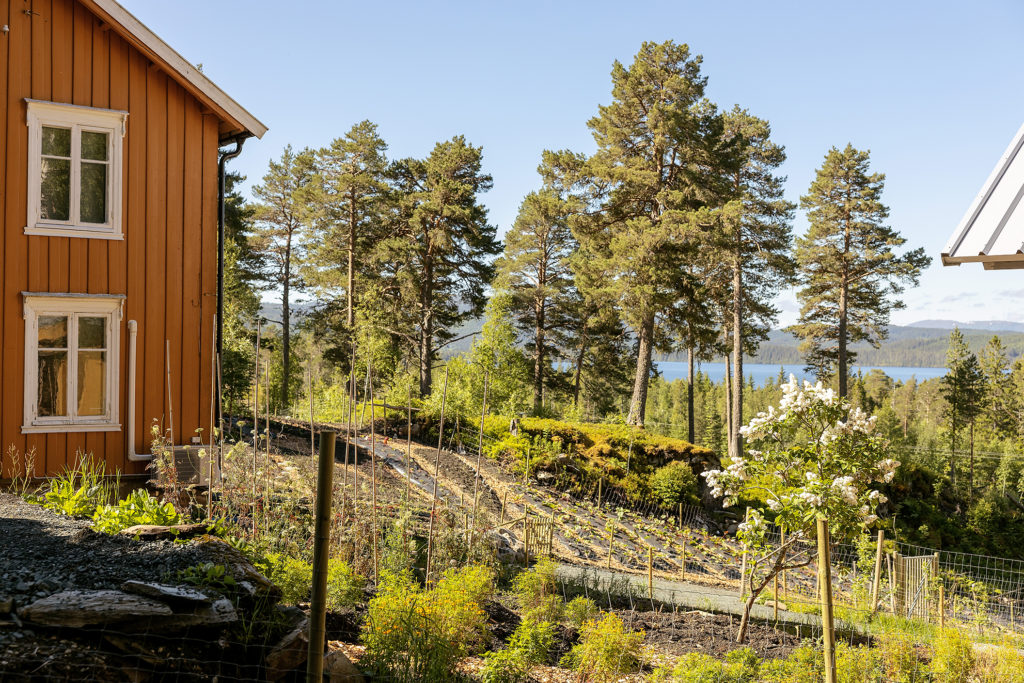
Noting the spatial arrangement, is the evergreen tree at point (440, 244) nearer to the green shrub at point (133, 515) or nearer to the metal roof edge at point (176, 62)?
the metal roof edge at point (176, 62)

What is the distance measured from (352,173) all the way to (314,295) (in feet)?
20.4

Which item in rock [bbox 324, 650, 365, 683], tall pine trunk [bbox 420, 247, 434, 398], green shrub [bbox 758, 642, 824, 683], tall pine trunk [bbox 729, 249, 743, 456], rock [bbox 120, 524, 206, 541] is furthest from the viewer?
tall pine trunk [bbox 420, 247, 434, 398]

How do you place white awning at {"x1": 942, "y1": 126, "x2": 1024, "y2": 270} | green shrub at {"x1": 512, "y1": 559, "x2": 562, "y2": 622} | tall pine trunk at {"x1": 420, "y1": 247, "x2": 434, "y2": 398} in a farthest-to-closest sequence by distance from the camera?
1. tall pine trunk at {"x1": 420, "y1": 247, "x2": 434, "y2": 398}
2. green shrub at {"x1": 512, "y1": 559, "x2": 562, "y2": 622}
3. white awning at {"x1": 942, "y1": 126, "x2": 1024, "y2": 270}

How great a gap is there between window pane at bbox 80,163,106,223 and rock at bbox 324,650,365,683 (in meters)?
6.61

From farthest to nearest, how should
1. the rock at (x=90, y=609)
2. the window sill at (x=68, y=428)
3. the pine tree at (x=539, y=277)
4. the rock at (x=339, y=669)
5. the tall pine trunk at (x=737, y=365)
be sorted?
the pine tree at (x=539, y=277) < the tall pine trunk at (x=737, y=365) < the window sill at (x=68, y=428) < the rock at (x=339, y=669) < the rock at (x=90, y=609)

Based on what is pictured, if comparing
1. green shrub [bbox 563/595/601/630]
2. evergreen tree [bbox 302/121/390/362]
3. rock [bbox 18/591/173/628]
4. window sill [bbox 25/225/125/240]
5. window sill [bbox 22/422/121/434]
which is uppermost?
evergreen tree [bbox 302/121/390/362]

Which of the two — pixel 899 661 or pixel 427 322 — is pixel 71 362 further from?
pixel 427 322

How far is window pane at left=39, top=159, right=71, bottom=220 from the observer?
8359 mm

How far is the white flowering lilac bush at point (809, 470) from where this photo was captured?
22.7ft

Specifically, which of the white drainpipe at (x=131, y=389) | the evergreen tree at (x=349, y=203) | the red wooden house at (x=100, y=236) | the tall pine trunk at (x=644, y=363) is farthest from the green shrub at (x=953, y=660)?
the evergreen tree at (x=349, y=203)

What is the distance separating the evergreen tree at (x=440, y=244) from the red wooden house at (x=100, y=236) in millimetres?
15585

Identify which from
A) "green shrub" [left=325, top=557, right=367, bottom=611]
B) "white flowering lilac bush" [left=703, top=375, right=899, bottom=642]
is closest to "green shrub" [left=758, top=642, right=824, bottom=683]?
"white flowering lilac bush" [left=703, top=375, right=899, bottom=642]

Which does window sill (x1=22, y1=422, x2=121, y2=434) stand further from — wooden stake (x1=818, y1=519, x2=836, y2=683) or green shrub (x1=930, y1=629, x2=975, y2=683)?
green shrub (x1=930, y1=629, x2=975, y2=683)

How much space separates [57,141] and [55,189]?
1.94 feet
